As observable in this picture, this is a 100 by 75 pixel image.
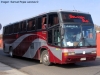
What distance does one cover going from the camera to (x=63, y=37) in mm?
11914

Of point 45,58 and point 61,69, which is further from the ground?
point 45,58

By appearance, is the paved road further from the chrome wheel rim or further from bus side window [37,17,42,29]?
bus side window [37,17,42,29]

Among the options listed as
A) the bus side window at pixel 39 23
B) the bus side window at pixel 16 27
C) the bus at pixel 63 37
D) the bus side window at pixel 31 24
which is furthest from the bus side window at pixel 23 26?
the bus side window at pixel 39 23

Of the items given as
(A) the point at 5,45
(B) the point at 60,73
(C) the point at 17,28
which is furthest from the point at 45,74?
(A) the point at 5,45

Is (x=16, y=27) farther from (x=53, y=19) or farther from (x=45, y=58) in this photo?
(x=53, y=19)

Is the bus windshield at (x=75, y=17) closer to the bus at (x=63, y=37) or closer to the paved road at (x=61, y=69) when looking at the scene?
the bus at (x=63, y=37)

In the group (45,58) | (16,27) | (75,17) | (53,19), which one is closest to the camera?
(75,17)

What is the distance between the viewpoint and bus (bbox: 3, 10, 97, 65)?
39.3 ft

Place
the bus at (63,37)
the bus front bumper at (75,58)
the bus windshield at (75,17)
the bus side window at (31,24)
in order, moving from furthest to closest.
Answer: the bus side window at (31,24), the bus windshield at (75,17), the bus at (63,37), the bus front bumper at (75,58)

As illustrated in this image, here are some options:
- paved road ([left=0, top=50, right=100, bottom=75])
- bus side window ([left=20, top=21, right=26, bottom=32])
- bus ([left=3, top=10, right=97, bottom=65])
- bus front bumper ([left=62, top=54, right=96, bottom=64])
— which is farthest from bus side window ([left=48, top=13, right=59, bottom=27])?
bus side window ([left=20, top=21, right=26, bottom=32])

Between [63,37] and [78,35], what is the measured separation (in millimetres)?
1000

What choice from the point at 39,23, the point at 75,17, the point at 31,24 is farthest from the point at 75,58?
the point at 31,24

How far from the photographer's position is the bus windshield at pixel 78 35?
1200 centimetres

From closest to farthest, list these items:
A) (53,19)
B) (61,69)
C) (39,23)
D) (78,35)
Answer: (78,35), (61,69), (53,19), (39,23)
